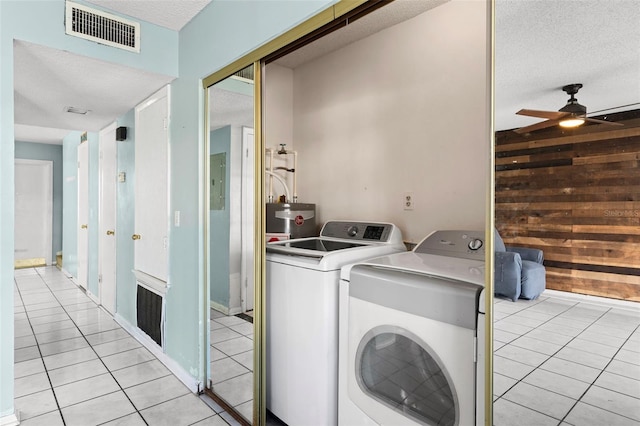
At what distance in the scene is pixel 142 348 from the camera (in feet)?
10.8

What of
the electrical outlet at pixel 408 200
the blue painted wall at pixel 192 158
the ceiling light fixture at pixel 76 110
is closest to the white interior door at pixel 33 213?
the ceiling light fixture at pixel 76 110

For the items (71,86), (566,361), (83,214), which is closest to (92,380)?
(71,86)

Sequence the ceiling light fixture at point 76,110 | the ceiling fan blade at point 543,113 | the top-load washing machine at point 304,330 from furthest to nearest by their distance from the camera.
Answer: the ceiling light fixture at point 76,110 < the top-load washing machine at point 304,330 < the ceiling fan blade at point 543,113

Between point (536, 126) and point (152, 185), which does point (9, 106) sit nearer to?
point (152, 185)

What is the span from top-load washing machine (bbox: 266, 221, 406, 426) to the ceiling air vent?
175 cm

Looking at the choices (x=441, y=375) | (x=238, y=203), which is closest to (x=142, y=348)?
(x=238, y=203)

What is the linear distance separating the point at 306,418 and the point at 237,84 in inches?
77.6

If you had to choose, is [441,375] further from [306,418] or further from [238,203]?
[238,203]

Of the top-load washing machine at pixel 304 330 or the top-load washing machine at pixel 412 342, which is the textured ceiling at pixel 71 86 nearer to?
the top-load washing machine at pixel 304 330

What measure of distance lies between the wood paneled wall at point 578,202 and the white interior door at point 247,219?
4.38 feet

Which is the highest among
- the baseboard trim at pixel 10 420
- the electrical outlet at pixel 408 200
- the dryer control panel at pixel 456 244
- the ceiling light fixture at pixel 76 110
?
the ceiling light fixture at pixel 76 110

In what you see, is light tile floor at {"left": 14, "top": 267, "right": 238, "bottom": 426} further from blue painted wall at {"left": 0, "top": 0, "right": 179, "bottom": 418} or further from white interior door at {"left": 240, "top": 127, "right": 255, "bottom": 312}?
white interior door at {"left": 240, "top": 127, "right": 255, "bottom": 312}

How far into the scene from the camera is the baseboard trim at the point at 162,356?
100 inches

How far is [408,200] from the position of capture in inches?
98.0
